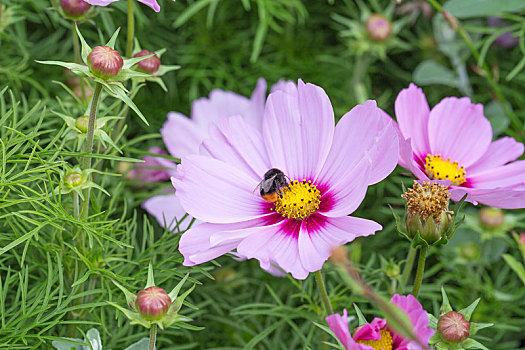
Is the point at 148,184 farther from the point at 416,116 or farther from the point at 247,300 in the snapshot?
the point at 416,116

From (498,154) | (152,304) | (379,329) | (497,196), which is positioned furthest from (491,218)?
(152,304)

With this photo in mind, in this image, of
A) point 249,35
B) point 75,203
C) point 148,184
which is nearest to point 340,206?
point 75,203

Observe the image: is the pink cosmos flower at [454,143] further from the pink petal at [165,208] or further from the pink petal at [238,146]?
the pink petal at [165,208]

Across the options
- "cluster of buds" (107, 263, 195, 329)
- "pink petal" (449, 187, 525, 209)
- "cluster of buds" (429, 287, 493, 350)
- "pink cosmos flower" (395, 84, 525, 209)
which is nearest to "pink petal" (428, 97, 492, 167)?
"pink cosmos flower" (395, 84, 525, 209)

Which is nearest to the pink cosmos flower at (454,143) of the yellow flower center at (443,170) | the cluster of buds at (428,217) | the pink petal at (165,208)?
the yellow flower center at (443,170)

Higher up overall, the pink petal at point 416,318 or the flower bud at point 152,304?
the pink petal at point 416,318

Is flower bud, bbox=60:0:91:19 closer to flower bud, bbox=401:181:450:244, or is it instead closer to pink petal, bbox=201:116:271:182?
pink petal, bbox=201:116:271:182
